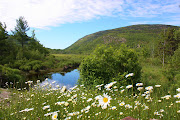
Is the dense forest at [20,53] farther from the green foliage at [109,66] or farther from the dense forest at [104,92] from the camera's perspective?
→ the green foliage at [109,66]

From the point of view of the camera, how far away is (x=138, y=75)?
10203 mm

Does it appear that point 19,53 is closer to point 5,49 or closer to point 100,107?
point 5,49

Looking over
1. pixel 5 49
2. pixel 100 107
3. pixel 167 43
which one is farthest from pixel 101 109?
pixel 5 49

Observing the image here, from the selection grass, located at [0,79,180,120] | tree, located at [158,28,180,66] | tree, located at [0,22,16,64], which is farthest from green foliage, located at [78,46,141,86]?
tree, located at [0,22,16,64]

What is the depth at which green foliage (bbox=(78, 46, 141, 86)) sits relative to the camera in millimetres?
9977

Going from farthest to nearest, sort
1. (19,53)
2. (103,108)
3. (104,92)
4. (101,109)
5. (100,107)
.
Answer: (19,53) < (104,92) < (101,109) < (100,107) < (103,108)

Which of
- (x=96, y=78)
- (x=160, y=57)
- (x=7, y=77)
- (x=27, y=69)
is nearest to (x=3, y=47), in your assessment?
(x=27, y=69)

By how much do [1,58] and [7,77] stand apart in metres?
17.9

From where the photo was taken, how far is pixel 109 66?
10.3 metres

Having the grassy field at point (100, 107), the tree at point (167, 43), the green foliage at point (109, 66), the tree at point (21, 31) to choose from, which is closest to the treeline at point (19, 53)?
the tree at point (21, 31)

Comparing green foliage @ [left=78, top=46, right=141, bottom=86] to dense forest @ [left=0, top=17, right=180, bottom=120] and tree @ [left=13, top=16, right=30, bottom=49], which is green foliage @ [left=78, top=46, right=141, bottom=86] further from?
tree @ [left=13, top=16, right=30, bottom=49]

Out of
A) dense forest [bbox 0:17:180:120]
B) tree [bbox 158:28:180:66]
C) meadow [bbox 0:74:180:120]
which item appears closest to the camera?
meadow [bbox 0:74:180:120]

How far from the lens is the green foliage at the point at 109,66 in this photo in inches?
393

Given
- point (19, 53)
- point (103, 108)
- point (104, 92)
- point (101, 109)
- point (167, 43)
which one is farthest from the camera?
point (19, 53)
